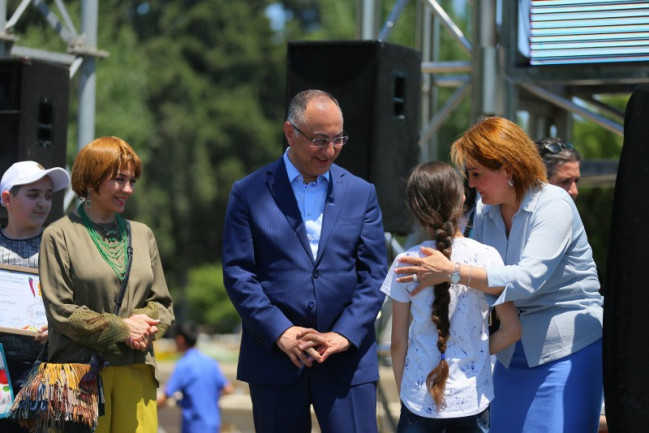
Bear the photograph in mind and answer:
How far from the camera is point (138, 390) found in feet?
13.3

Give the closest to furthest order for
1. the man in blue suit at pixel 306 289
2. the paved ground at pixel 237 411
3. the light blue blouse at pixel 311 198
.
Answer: the man in blue suit at pixel 306 289 → the light blue blouse at pixel 311 198 → the paved ground at pixel 237 411

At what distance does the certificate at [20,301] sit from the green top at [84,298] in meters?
0.47

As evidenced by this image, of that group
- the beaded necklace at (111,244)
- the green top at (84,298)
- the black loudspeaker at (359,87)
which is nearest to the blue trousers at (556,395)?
the green top at (84,298)

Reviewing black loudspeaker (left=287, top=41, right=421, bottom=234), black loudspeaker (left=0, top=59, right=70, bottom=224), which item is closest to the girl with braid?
black loudspeaker (left=287, top=41, right=421, bottom=234)

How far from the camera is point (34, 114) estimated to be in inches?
252

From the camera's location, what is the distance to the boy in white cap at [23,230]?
4477mm

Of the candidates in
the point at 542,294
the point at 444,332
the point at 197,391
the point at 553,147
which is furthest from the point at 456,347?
the point at 197,391

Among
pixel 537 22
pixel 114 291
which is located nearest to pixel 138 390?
pixel 114 291

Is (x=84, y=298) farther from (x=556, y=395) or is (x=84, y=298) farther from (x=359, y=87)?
(x=359, y=87)

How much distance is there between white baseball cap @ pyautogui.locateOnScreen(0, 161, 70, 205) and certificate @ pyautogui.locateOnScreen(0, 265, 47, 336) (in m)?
0.37

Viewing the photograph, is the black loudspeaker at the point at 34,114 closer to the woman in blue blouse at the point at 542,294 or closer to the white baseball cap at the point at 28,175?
the white baseball cap at the point at 28,175

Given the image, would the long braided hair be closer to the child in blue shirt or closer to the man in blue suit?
the man in blue suit

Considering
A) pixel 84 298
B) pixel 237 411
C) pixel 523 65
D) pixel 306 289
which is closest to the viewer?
pixel 306 289

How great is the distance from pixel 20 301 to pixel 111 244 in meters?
0.66
